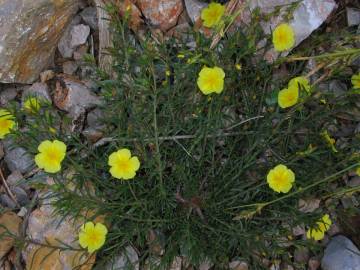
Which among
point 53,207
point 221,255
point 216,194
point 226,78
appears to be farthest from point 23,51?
point 221,255

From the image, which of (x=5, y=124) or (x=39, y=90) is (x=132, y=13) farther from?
(x=5, y=124)

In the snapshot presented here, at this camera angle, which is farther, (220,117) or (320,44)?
(320,44)

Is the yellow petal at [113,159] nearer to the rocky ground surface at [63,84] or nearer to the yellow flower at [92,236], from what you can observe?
the yellow flower at [92,236]

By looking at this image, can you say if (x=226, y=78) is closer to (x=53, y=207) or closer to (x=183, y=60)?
(x=183, y=60)

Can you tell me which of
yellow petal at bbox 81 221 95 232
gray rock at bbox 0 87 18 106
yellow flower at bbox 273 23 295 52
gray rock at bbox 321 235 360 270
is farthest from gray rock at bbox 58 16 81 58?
gray rock at bbox 321 235 360 270

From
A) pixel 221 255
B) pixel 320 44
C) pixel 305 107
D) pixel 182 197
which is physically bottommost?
pixel 221 255

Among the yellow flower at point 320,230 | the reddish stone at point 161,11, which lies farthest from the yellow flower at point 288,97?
the reddish stone at point 161,11

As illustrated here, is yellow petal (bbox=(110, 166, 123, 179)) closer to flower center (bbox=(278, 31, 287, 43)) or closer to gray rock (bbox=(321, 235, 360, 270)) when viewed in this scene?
flower center (bbox=(278, 31, 287, 43))

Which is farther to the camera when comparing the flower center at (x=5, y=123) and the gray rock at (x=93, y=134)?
the gray rock at (x=93, y=134)
